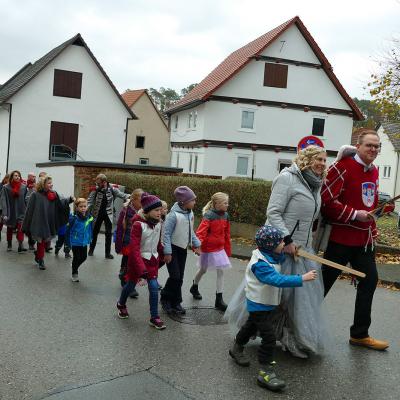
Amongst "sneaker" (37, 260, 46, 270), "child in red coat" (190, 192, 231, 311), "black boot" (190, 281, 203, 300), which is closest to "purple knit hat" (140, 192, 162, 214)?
"child in red coat" (190, 192, 231, 311)

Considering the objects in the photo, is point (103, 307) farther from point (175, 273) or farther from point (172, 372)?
point (172, 372)

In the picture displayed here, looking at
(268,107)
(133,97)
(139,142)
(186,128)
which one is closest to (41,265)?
(268,107)

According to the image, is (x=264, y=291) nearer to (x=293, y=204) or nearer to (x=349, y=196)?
(x=293, y=204)

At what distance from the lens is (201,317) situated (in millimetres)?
6402

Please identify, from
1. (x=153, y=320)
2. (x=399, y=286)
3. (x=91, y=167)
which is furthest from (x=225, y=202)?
(x=91, y=167)

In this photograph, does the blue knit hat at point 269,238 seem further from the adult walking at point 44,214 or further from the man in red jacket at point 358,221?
the adult walking at point 44,214

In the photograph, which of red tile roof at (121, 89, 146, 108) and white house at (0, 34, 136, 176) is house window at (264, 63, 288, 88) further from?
red tile roof at (121, 89, 146, 108)

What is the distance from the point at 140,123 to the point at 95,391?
4797cm

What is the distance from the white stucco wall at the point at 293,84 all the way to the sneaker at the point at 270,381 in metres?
29.8

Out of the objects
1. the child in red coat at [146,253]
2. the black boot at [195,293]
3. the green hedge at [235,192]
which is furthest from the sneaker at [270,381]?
the green hedge at [235,192]

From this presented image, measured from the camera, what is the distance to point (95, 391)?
4078 millimetres

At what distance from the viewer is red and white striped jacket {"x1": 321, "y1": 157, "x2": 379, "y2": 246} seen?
5.37 metres

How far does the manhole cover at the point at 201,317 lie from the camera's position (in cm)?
617

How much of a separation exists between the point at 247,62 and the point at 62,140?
477 inches
